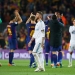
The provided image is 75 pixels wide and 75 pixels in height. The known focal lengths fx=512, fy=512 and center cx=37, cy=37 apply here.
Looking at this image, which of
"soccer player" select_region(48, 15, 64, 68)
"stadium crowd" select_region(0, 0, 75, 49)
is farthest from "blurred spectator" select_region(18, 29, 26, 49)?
"soccer player" select_region(48, 15, 64, 68)

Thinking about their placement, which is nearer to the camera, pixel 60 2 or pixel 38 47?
pixel 38 47

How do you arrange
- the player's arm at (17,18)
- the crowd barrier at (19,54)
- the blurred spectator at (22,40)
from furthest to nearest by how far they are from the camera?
1. the blurred spectator at (22,40)
2. the crowd barrier at (19,54)
3. the player's arm at (17,18)

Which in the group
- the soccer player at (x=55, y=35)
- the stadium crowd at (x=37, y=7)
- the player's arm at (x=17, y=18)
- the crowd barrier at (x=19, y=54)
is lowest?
the crowd barrier at (x=19, y=54)

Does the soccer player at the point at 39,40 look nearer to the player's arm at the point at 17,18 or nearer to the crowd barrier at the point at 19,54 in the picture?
the player's arm at the point at 17,18

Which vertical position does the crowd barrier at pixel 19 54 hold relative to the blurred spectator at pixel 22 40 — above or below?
below

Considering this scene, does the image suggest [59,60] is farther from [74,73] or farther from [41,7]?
[41,7]

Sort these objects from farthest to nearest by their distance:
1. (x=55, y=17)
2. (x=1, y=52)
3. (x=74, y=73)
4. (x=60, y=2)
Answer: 1. (x=60, y=2)
2. (x=1, y=52)
3. (x=55, y=17)
4. (x=74, y=73)

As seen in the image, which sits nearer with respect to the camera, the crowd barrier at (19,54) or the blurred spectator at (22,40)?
the crowd barrier at (19,54)

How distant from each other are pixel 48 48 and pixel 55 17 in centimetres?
368

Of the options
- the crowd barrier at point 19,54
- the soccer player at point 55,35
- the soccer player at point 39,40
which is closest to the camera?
the soccer player at point 39,40

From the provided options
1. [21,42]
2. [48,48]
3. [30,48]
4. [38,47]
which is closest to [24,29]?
[21,42]

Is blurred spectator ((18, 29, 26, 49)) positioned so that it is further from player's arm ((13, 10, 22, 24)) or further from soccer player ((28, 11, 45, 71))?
soccer player ((28, 11, 45, 71))

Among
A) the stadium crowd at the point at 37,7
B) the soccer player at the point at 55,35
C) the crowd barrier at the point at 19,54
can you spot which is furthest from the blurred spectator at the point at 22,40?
the soccer player at the point at 55,35

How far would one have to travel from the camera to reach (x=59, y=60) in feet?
80.8
